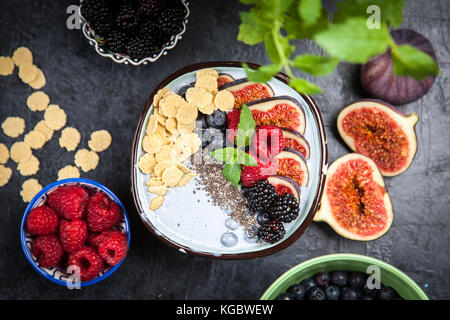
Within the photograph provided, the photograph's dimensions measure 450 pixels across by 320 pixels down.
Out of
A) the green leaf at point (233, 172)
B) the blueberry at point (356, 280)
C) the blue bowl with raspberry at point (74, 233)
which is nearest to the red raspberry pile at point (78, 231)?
the blue bowl with raspberry at point (74, 233)

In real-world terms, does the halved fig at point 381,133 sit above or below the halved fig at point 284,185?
above

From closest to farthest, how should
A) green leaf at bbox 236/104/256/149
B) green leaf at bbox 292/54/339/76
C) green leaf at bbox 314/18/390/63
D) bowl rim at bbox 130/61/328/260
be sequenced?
green leaf at bbox 314/18/390/63
green leaf at bbox 292/54/339/76
green leaf at bbox 236/104/256/149
bowl rim at bbox 130/61/328/260

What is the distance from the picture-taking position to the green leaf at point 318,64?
0.64 meters

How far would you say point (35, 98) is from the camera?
1.26m

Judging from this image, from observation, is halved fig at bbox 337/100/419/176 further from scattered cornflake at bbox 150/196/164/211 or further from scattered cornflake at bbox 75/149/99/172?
scattered cornflake at bbox 75/149/99/172

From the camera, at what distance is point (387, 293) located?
3.69ft

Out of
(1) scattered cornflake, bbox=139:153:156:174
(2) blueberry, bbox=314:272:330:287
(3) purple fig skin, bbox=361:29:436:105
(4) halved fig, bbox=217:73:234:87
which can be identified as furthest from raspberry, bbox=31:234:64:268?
(3) purple fig skin, bbox=361:29:436:105

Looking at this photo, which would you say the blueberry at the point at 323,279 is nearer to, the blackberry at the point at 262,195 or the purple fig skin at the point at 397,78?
the blackberry at the point at 262,195

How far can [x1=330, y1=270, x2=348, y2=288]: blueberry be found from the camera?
3.74 ft

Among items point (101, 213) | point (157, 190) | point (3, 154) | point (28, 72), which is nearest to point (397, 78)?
point (157, 190)

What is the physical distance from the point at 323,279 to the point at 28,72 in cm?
114

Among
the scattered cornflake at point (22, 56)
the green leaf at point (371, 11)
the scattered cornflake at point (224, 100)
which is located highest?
the scattered cornflake at point (22, 56)

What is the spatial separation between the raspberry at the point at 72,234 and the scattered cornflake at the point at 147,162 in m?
0.22

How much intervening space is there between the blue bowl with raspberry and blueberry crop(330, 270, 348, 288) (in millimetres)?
617
